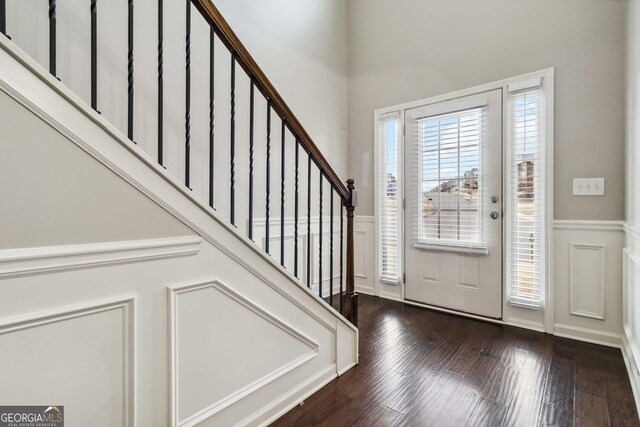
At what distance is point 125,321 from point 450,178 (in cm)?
267

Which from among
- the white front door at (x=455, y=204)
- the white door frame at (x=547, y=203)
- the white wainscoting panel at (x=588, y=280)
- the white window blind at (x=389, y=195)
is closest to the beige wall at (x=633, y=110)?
the white wainscoting panel at (x=588, y=280)

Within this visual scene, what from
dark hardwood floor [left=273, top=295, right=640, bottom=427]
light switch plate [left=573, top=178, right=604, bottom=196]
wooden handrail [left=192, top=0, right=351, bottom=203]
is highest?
wooden handrail [left=192, top=0, right=351, bottom=203]

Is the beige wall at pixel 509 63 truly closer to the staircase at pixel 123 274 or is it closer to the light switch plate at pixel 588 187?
the light switch plate at pixel 588 187

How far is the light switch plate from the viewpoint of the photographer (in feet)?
7.18

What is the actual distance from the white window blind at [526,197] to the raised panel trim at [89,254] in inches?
97.6

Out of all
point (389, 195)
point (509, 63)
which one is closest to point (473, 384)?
point (389, 195)

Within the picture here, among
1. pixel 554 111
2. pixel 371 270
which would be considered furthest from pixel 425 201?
pixel 554 111

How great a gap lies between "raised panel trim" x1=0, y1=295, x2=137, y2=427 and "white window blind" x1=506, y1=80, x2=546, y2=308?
8.75 feet

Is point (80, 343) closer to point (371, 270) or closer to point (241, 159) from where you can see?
point (241, 159)

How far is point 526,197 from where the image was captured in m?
2.47

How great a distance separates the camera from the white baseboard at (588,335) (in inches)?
85.3

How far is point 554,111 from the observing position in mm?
2330

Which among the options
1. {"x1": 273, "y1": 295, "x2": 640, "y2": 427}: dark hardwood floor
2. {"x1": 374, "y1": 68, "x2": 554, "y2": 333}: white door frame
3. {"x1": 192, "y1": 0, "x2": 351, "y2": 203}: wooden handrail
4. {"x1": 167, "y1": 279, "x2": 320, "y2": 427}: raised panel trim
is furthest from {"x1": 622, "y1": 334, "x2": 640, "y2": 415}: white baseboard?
{"x1": 192, "y1": 0, "x2": 351, "y2": 203}: wooden handrail

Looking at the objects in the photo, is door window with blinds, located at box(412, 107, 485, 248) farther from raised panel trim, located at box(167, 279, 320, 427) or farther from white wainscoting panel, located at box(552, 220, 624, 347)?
raised panel trim, located at box(167, 279, 320, 427)
